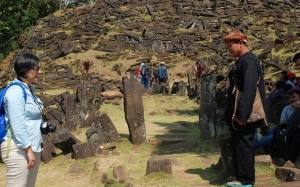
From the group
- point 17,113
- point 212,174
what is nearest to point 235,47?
point 212,174

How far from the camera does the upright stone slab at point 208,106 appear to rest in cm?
798

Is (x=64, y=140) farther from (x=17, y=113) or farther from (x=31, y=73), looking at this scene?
(x=17, y=113)

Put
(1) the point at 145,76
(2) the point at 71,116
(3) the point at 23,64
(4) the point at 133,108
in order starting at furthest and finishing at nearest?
(1) the point at 145,76, (2) the point at 71,116, (4) the point at 133,108, (3) the point at 23,64

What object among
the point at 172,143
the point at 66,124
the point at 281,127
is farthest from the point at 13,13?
the point at 281,127

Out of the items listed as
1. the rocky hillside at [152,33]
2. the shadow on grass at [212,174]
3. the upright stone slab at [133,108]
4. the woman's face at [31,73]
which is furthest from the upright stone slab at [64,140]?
the rocky hillside at [152,33]

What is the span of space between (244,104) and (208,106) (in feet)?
11.0

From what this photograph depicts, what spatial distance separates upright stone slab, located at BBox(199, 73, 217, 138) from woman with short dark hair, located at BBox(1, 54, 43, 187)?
4.61 meters

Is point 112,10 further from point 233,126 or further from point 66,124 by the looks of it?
point 233,126

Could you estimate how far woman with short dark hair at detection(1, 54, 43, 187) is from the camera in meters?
3.67

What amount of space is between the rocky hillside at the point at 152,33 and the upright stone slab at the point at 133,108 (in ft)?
39.8

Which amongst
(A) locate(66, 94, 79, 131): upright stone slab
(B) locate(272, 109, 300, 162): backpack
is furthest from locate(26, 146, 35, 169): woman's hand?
(A) locate(66, 94, 79, 131): upright stone slab

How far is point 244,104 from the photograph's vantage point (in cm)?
468

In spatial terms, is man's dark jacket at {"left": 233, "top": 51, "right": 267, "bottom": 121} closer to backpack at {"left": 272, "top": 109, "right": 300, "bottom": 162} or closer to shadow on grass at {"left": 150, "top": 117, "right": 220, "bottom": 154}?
backpack at {"left": 272, "top": 109, "right": 300, "bottom": 162}

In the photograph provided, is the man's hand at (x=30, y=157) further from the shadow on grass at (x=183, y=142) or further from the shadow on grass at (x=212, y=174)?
the shadow on grass at (x=183, y=142)
